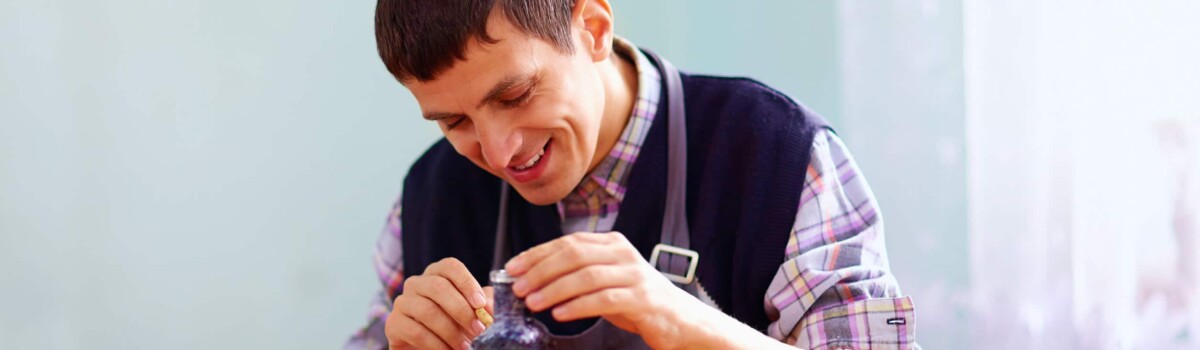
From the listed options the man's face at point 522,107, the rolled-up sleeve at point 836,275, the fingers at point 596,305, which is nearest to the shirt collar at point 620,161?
the man's face at point 522,107

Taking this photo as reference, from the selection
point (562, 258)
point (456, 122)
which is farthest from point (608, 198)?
point (562, 258)

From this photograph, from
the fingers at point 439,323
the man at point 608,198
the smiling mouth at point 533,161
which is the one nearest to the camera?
the man at point 608,198

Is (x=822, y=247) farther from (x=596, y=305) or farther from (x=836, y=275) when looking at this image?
(x=596, y=305)

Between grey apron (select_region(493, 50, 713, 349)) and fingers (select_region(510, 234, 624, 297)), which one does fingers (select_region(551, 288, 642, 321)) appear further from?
grey apron (select_region(493, 50, 713, 349))

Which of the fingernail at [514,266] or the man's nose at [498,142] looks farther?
the man's nose at [498,142]

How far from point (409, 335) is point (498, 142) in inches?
8.6

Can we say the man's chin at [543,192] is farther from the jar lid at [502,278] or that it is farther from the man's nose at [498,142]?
the jar lid at [502,278]

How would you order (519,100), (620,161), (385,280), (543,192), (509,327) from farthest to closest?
(385,280), (620,161), (543,192), (519,100), (509,327)

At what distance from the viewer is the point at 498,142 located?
1138 mm

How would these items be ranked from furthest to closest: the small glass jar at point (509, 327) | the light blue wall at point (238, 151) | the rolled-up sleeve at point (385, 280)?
the light blue wall at point (238, 151), the rolled-up sleeve at point (385, 280), the small glass jar at point (509, 327)

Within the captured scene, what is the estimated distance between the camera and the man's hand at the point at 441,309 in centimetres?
105

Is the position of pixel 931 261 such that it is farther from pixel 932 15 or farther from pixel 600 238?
pixel 600 238

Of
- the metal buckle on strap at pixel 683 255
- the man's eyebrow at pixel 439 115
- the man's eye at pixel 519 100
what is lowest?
the metal buckle on strap at pixel 683 255

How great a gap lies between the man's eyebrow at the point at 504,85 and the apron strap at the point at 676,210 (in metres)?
0.29
